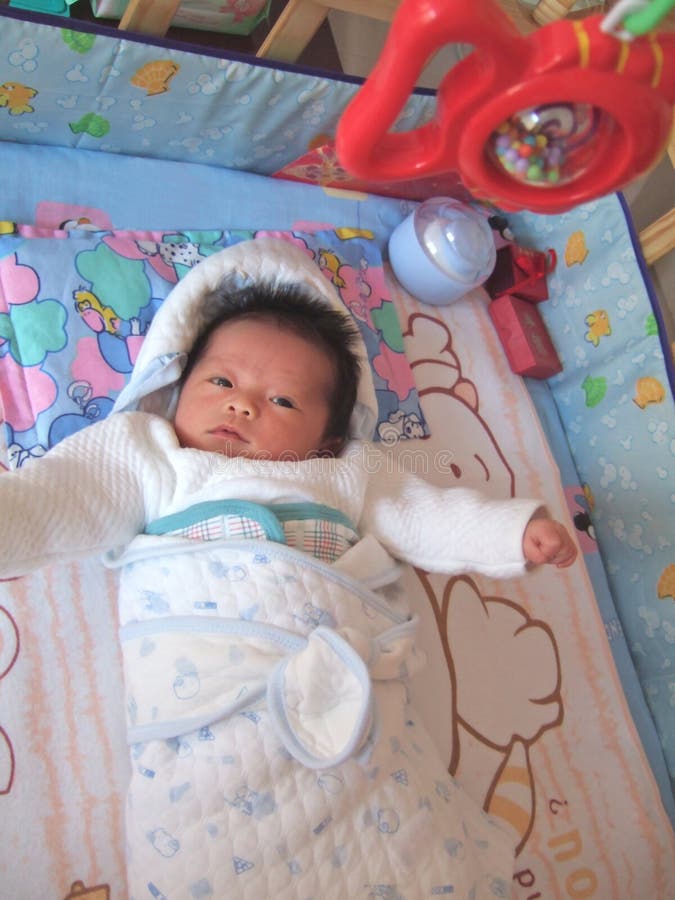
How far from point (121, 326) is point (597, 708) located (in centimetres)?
103

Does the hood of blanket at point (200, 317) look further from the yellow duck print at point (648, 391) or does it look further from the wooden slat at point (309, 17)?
the yellow duck print at point (648, 391)

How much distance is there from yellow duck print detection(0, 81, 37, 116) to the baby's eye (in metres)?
0.65

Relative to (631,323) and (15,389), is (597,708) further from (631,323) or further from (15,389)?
(15,389)

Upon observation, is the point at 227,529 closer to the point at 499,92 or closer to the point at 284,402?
the point at 284,402

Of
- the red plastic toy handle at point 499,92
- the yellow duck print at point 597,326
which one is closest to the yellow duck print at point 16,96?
the red plastic toy handle at point 499,92

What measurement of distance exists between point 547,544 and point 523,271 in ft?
2.54

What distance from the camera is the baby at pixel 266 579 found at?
0.83 meters

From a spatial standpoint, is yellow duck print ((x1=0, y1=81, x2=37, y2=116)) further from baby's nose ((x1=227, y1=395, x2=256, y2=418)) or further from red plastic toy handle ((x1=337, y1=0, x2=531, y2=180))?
red plastic toy handle ((x1=337, y1=0, x2=531, y2=180))

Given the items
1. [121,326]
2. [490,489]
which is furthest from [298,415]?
[490,489]

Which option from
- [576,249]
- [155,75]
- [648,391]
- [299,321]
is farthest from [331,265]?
[648,391]

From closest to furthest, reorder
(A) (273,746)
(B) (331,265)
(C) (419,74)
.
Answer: (C) (419,74) → (A) (273,746) → (B) (331,265)

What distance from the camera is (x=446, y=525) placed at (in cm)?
108

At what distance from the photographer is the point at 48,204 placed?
1.29 metres

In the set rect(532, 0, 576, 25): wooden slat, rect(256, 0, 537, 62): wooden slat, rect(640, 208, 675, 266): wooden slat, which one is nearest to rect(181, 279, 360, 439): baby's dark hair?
rect(256, 0, 537, 62): wooden slat
